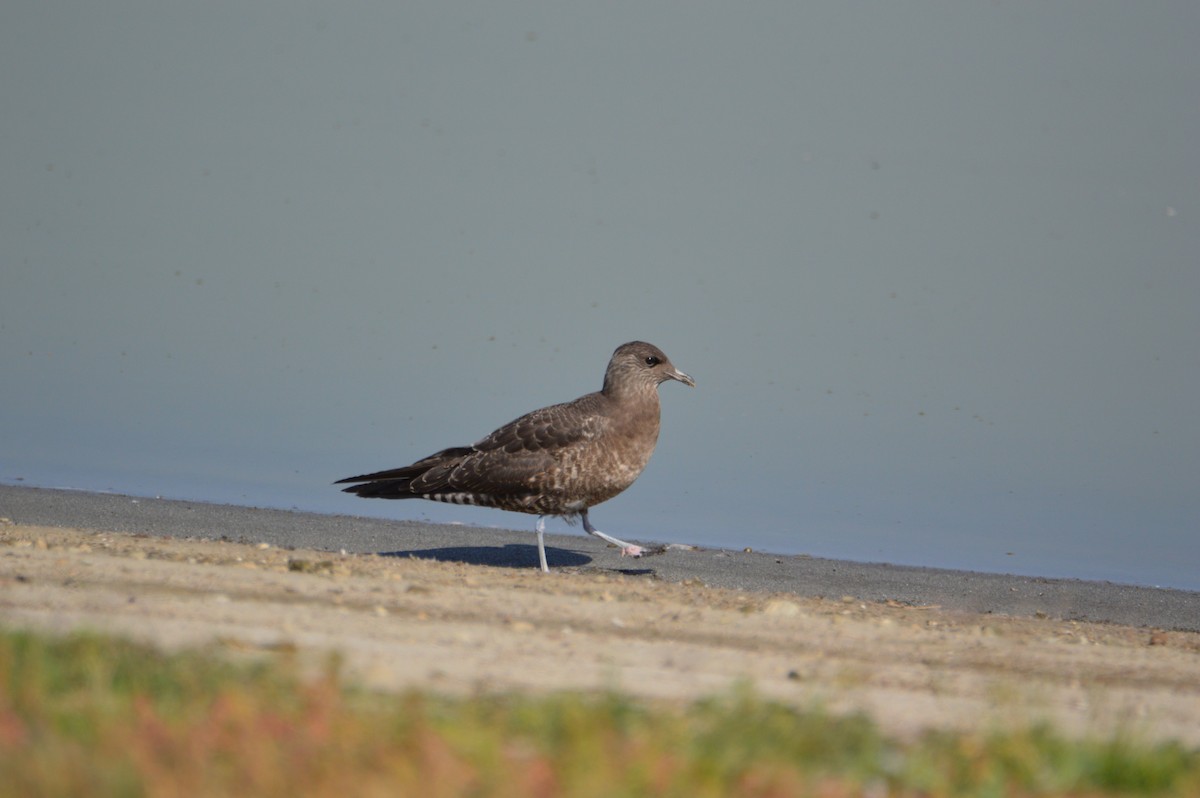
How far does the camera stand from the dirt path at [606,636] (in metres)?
4.92

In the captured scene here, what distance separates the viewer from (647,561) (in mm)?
Result: 10922

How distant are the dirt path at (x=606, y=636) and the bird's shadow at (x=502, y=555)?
71.0 inches

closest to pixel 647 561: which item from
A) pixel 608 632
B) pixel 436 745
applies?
pixel 608 632

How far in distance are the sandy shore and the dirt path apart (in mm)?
18

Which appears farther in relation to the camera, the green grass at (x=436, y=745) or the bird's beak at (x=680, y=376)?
the bird's beak at (x=680, y=376)

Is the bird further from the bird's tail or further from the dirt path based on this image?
the dirt path

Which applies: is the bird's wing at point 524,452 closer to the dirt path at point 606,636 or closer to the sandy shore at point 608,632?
the sandy shore at point 608,632

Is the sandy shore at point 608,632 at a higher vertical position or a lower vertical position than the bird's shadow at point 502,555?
lower

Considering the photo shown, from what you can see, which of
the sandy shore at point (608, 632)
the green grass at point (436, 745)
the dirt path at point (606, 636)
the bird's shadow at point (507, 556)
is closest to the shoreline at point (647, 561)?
the bird's shadow at point (507, 556)

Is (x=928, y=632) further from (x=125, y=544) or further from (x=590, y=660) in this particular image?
(x=125, y=544)

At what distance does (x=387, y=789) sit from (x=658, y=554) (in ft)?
25.7

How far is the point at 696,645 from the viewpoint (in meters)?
6.11

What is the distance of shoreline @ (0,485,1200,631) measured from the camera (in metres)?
10.1

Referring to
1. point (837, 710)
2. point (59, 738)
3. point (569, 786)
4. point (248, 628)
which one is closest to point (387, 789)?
point (569, 786)
